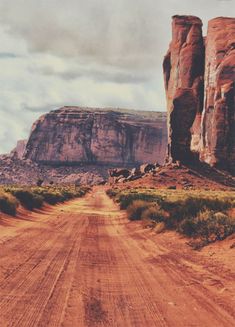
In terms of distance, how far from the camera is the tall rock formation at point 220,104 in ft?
352

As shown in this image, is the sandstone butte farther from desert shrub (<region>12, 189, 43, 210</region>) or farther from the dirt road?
the dirt road

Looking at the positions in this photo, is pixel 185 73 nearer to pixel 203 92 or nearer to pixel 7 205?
pixel 203 92

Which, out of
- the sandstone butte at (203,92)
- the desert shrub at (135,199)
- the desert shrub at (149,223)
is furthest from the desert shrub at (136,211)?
the sandstone butte at (203,92)

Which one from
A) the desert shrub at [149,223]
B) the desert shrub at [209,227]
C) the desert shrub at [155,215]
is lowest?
the desert shrub at [149,223]

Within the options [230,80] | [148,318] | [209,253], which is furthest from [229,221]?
[230,80]

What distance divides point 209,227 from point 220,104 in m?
97.7

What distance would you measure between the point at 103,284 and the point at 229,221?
7237 millimetres

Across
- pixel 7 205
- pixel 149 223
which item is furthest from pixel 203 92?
pixel 149 223

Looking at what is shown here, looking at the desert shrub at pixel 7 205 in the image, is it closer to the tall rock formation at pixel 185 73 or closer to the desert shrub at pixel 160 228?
the desert shrub at pixel 160 228

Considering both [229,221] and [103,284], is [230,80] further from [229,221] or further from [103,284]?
[103,284]

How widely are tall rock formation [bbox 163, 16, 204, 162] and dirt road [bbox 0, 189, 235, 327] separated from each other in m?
91.0

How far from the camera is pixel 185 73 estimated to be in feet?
431

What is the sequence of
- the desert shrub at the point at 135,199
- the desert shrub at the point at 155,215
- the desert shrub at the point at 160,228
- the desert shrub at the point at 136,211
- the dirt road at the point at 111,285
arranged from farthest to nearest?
the desert shrub at the point at 135,199
the desert shrub at the point at 136,211
the desert shrub at the point at 155,215
the desert shrub at the point at 160,228
the dirt road at the point at 111,285

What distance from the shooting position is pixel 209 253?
492 inches
